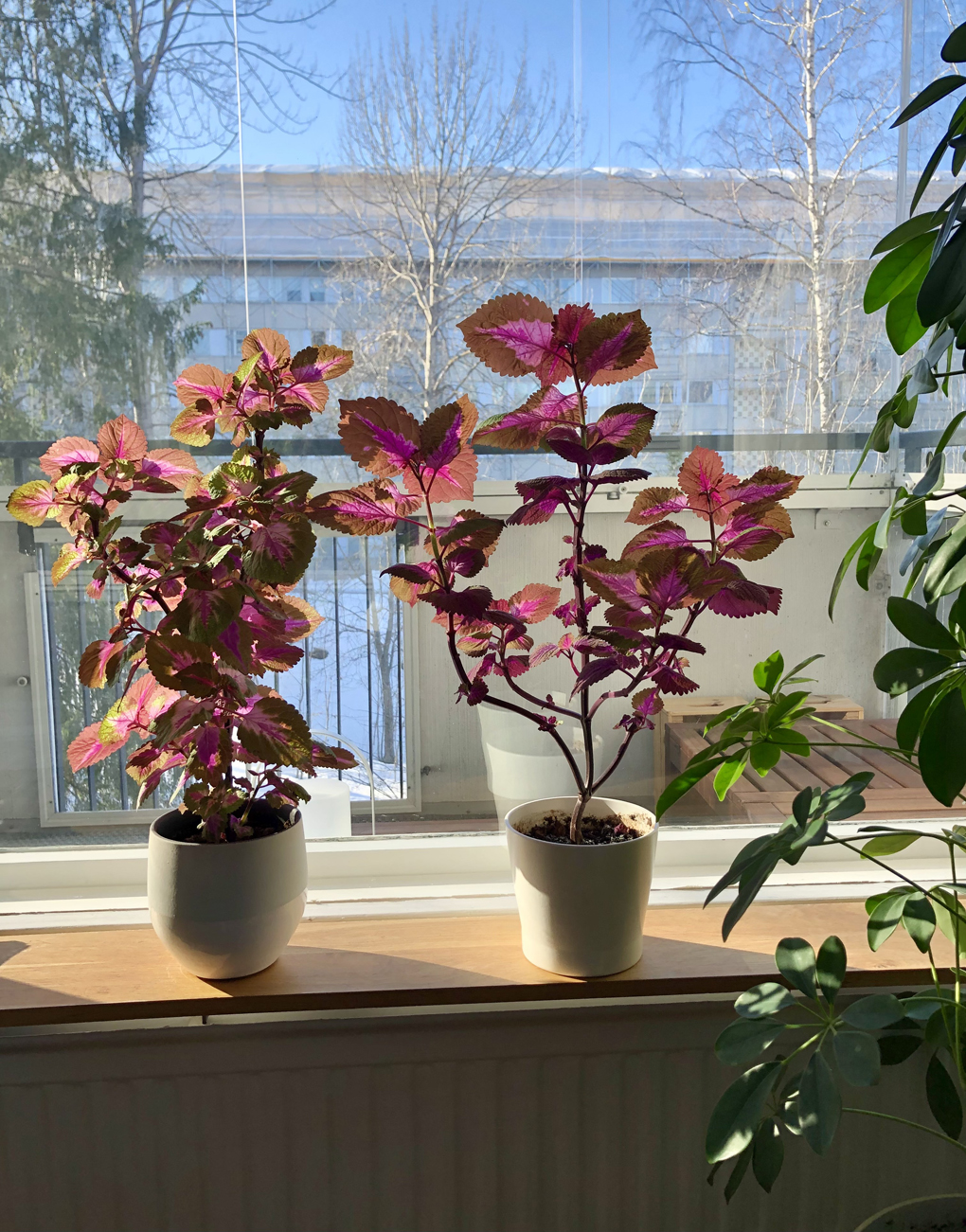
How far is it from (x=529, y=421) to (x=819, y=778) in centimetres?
72

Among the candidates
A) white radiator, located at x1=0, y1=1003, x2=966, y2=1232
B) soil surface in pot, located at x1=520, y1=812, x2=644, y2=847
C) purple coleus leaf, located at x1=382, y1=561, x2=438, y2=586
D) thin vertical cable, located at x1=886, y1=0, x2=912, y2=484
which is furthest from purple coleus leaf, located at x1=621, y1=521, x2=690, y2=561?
white radiator, located at x1=0, y1=1003, x2=966, y2=1232

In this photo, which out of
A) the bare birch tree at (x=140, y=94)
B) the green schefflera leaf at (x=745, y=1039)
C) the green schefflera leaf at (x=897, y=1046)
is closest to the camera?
the green schefflera leaf at (x=745, y=1039)

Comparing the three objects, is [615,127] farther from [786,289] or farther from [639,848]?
[639,848]

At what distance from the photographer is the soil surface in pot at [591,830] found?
1.08 meters

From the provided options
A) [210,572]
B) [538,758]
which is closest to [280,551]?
[210,572]

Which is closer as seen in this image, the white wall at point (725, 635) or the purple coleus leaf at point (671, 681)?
the purple coleus leaf at point (671, 681)

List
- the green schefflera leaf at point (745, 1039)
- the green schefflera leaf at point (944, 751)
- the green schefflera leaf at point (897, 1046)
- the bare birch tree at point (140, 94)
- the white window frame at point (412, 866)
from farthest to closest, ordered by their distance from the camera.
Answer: the white window frame at point (412, 866) < the bare birch tree at point (140, 94) < the green schefflera leaf at point (897, 1046) < the green schefflera leaf at point (745, 1039) < the green schefflera leaf at point (944, 751)

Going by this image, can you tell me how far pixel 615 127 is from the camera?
1225mm

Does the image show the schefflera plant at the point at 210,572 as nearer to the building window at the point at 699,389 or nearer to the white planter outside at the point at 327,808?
the white planter outside at the point at 327,808

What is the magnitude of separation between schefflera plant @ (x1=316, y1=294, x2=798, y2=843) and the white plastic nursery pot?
11.6 inches

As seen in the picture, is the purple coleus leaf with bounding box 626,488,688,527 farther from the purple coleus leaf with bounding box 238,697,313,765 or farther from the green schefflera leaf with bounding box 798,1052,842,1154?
the green schefflera leaf with bounding box 798,1052,842,1154

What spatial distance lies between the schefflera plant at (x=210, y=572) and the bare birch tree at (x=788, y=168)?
569 millimetres

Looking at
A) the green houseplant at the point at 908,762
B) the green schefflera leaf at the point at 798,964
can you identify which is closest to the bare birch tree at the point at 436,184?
the green houseplant at the point at 908,762

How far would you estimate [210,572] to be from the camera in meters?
0.90
